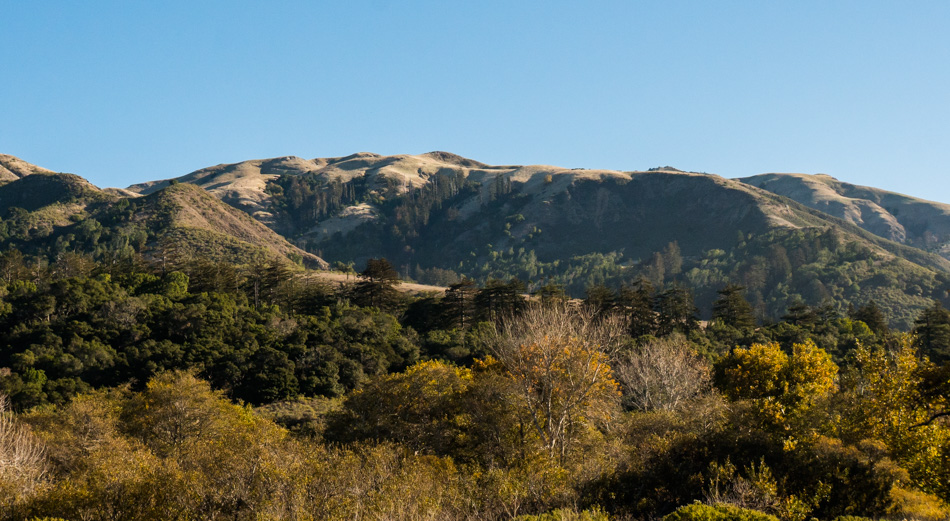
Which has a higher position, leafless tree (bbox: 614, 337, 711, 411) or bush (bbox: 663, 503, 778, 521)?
bush (bbox: 663, 503, 778, 521)

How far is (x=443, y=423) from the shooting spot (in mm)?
30516

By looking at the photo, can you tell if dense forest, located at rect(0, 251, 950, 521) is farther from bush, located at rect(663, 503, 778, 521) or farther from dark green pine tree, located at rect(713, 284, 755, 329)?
dark green pine tree, located at rect(713, 284, 755, 329)

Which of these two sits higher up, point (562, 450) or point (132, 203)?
point (132, 203)

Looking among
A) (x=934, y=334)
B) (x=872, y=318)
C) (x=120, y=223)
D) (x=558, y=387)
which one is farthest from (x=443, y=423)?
(x=120, y=223)

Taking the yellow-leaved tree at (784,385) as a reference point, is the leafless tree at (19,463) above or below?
below

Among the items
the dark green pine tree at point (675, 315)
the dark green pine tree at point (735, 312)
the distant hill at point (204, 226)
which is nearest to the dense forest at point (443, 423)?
the dark green pine tree at point (675, 315)

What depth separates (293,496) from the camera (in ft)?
55.3

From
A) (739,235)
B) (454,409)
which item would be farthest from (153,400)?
(739,235)

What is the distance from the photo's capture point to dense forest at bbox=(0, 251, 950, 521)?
17281 millimetres

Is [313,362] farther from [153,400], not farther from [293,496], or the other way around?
[293,496]

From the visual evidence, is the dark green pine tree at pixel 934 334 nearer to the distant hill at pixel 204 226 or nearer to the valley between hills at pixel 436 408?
the valley between hills at pixel 436 408

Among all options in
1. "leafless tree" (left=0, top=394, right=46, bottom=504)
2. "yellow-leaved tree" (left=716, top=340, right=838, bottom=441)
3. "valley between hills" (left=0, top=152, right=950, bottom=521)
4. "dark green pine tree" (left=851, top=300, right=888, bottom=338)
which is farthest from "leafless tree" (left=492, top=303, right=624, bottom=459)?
"dark green pine tree" (left=851, top=300, right=888, bottom=338)

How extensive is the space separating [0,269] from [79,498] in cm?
9339

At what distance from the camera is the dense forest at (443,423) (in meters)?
17.3
